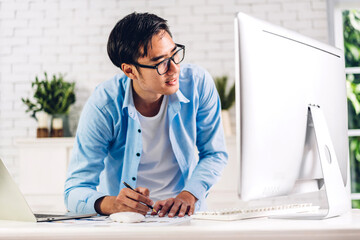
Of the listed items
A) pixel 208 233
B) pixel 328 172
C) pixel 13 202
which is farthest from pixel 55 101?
pixel 208 233

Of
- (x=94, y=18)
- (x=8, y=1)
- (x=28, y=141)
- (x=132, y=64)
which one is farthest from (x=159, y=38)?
(x=8, y=1)

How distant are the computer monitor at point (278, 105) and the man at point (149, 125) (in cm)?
48

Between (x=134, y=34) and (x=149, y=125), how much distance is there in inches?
13.6

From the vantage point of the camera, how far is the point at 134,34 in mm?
1639

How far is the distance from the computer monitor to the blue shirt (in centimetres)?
51

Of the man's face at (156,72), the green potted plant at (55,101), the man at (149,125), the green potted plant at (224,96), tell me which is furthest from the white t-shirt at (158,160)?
the green potted plant at (55,101)

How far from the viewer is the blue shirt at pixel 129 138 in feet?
5.15

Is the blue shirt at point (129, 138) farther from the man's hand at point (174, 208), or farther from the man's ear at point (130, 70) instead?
the man's hand at point (174, 208)

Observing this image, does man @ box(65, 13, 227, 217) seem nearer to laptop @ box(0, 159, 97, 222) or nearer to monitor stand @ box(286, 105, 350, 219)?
laptop @ box(0, 159, 97, 222)

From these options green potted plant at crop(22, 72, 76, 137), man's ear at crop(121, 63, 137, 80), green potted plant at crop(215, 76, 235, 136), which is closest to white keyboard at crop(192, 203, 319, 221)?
man's ear at crop(121, 63, 137, 80)

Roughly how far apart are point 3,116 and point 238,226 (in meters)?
3.51

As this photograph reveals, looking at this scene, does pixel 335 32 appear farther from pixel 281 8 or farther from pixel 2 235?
pixel 2 235

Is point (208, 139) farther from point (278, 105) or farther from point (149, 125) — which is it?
point (278, 105)

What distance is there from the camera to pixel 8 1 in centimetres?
408
